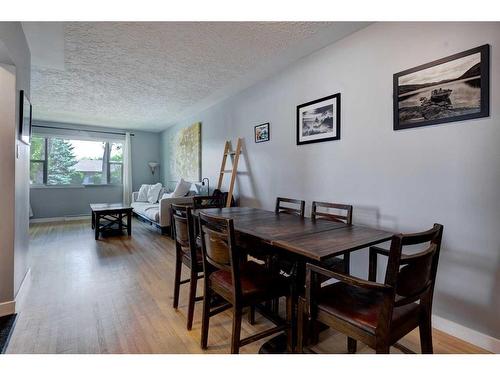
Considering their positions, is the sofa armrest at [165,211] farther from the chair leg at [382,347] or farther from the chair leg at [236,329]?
the chair leg at [382,347]

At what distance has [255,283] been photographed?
4.97 ft

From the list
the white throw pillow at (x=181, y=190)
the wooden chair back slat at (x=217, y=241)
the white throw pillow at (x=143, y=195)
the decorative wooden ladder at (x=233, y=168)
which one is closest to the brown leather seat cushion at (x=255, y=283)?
the wooden chair back slat at (x=217, y=241)

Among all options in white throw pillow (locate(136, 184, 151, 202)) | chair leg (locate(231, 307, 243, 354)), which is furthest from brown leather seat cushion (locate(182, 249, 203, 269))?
white throw pillow (locate(136, 184, 151, 202))

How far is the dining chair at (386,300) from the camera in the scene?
3.25 ft

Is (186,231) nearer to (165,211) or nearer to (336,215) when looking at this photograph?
(336,215)

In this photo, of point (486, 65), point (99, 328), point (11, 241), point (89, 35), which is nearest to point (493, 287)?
point (486, 65)

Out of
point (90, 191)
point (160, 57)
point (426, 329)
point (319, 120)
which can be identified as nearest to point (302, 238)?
point (426, 329)

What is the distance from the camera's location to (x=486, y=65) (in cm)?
155

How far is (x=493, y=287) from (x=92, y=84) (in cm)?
468

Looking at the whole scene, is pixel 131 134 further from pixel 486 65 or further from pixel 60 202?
pixel 486 65

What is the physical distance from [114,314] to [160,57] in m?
2.49

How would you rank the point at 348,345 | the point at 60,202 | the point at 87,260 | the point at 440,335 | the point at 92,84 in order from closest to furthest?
the point at 348,345 < the point at 440,335 < the point at 87,260 < the point at 92,84 < the point at 60,202

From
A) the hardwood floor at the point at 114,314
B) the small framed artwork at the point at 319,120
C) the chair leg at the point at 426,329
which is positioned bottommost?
the hardwood floor at the point at 114,314

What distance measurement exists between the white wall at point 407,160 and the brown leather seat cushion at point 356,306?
0.80m
